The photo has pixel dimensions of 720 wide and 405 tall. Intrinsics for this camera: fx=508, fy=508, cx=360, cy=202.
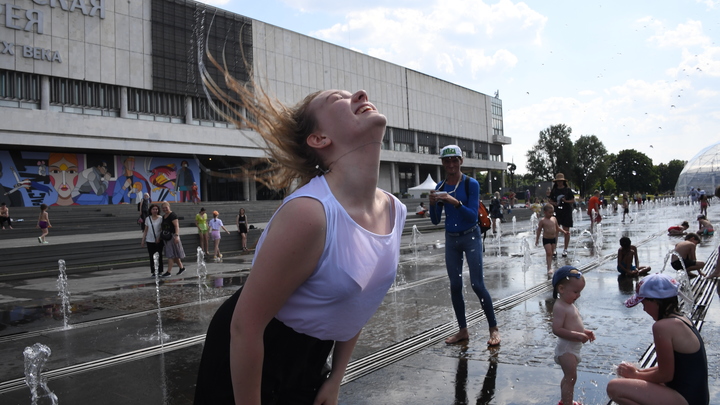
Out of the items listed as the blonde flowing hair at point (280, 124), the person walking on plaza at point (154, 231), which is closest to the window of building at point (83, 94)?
the person walking on plaza at point (154, 231)

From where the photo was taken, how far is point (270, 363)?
1.43 meters

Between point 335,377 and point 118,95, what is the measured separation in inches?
1466

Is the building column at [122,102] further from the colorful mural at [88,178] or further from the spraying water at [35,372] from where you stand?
the spraying water at [35,372]

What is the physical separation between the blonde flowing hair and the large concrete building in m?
23.0

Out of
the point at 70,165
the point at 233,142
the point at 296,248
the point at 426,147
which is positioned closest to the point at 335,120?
the point at 296,248

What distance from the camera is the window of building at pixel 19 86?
2917 centimetres

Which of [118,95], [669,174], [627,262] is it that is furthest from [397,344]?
[669,174]

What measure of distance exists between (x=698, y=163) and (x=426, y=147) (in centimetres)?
4435

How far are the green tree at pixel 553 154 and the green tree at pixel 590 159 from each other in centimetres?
175

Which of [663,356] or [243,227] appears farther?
[243,227]

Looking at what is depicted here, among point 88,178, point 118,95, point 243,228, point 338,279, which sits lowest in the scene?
point 243,228

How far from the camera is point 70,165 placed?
1277 inches

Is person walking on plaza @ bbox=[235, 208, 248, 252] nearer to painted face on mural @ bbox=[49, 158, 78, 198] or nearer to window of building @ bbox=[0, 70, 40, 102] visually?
painted face on mural @ bbox=[49, 158, 78, 198]

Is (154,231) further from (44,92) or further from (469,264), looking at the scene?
(44,92)
